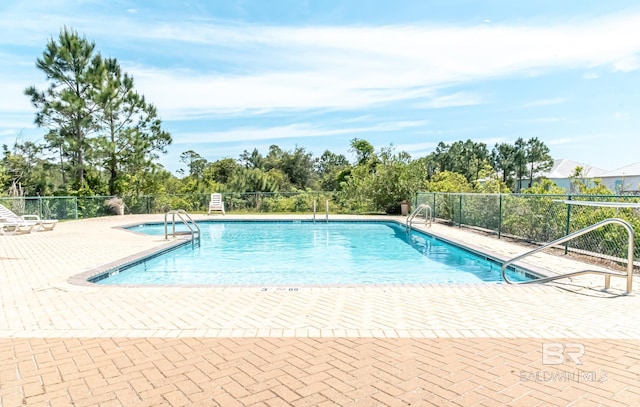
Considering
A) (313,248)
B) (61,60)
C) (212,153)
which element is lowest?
(313,248)

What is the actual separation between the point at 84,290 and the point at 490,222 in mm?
10093

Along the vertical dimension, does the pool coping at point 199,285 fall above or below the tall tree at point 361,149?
below

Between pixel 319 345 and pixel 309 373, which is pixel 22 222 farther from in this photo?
pixel 309 373

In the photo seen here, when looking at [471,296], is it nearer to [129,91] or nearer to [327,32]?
[327,32]

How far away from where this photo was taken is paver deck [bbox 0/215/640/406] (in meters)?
2.35

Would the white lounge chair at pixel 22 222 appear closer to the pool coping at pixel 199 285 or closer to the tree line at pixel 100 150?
the pool coping at pixel 199 285

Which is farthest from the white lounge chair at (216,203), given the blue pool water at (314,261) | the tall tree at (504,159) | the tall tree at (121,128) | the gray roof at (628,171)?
the tall tree at (504,159)

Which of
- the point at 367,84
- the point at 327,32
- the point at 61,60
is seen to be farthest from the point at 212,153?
the point at 327,32

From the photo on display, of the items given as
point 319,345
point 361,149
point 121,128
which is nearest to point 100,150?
point 121,128

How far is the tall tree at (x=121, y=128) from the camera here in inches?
722

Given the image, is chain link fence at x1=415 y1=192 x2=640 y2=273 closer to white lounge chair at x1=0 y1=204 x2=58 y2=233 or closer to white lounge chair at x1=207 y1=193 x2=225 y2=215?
white lounge chair at x1=207 y1=193 x2=225 y2=215

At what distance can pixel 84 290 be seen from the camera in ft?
15.9

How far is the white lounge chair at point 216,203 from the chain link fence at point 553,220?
441 inches

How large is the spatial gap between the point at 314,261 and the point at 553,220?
5.24 meters
